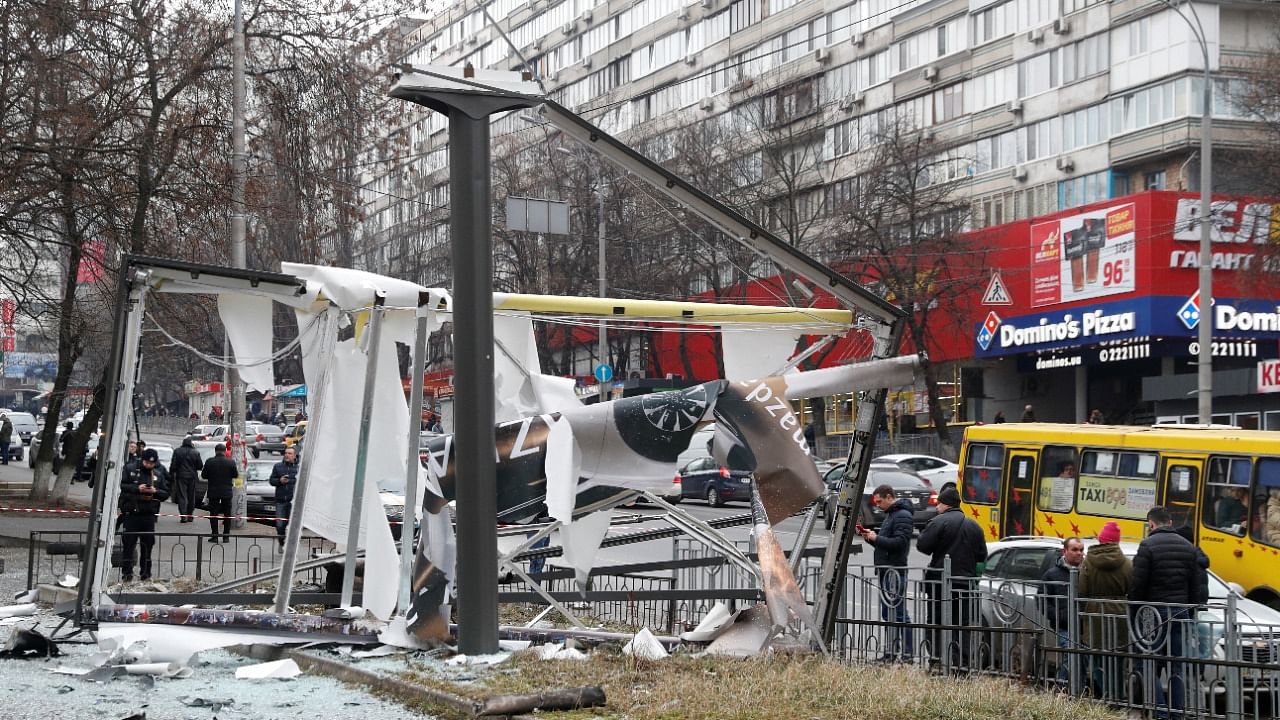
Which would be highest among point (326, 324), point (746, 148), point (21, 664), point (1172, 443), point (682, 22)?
point (682, 22)

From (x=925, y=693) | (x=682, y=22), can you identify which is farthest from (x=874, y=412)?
(x=682, y=22)

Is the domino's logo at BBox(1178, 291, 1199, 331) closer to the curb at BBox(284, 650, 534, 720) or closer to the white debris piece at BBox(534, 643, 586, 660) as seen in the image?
the white debris piece at BBox(534, 643, 586, 660)

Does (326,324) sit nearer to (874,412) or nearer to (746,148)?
(874,412)

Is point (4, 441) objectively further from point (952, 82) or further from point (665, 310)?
point (665, 310)

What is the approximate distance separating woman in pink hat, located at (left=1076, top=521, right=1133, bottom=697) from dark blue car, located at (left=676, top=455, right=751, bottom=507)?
23.6 meters

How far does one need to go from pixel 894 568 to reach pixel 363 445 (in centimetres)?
455

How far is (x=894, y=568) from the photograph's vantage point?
12.4 m

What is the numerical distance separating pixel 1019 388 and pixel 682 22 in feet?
74.6

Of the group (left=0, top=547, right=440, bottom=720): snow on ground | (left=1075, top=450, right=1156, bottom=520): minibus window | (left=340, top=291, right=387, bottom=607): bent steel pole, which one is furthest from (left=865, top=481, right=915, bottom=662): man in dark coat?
(left=1075, top=450, right=1156, bottom=520): minibus window

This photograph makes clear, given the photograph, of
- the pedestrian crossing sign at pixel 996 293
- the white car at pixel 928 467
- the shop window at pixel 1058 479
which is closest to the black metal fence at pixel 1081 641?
Answer: the shop window at pixel 1058 479

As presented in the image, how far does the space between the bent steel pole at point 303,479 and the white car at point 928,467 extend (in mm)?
24591

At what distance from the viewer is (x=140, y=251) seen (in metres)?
22.9

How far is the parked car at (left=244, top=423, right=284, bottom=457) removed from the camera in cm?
5258

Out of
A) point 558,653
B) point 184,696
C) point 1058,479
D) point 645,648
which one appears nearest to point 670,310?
point 645,648
